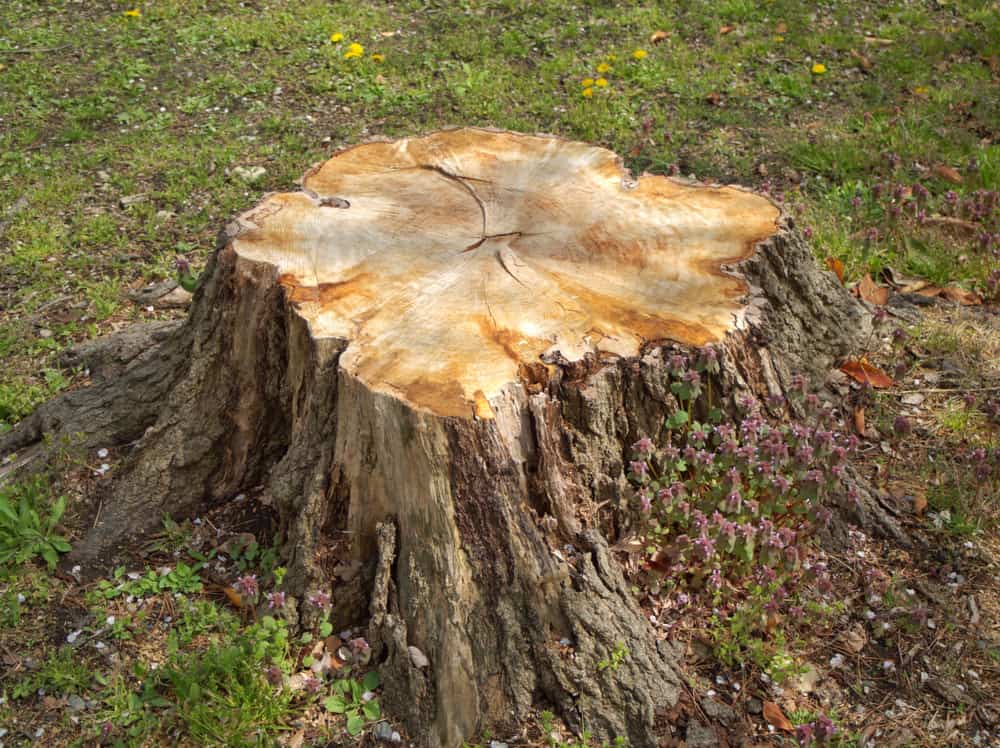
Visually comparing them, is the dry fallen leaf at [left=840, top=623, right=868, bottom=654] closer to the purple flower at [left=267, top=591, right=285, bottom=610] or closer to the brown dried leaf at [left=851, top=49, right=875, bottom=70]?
the purple flower at [left=267, top=591, right=285, bottom=610]

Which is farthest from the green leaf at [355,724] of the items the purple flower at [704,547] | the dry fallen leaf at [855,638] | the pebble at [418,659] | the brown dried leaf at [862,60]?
the brown dried leaf at [862,60]

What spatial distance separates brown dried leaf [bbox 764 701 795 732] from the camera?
8.86 ft

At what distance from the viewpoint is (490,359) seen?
2682 millimetres

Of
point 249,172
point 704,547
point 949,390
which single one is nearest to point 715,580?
point 704,547

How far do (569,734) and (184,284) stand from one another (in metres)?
2.17

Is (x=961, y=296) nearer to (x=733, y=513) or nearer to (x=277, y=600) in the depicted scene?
(x=733, y=513)

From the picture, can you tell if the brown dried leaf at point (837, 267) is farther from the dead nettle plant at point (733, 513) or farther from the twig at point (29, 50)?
the twig at point (29, 50)

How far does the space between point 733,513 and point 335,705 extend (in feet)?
4.42

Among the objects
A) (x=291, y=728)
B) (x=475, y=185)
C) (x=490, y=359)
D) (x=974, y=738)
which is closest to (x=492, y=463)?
(x=490, y=359)

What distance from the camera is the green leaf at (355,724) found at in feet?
8.70

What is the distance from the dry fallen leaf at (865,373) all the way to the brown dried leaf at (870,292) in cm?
49

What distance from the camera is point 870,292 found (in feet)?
14.0

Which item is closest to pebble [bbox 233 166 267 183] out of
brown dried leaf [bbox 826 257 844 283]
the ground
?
the ground

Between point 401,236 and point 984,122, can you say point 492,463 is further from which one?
point 984,122
